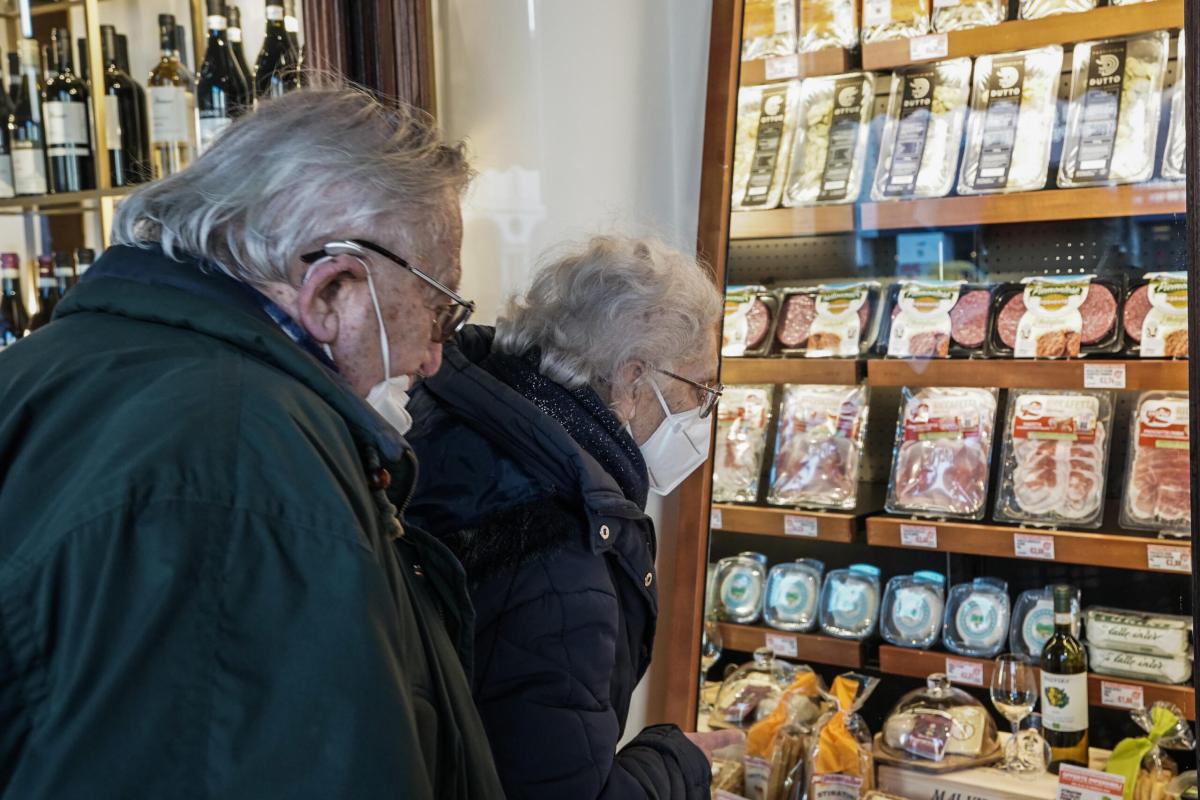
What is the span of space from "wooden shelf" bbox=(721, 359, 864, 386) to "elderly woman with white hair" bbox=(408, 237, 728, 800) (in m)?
0.70

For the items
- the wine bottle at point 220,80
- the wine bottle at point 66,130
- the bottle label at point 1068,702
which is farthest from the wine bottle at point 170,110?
the bottle label at point 1068,702

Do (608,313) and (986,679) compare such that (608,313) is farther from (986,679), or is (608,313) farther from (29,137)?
(29,137)

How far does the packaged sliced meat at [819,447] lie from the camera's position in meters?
2.80

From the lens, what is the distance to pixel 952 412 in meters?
2.72

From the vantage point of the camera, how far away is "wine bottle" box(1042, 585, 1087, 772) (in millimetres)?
2391

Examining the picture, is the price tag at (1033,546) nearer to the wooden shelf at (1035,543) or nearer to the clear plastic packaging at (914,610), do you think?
the wooden shelf at (1035,543)

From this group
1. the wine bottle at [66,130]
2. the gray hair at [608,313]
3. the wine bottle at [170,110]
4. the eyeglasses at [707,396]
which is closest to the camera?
the gray hair at [608,313]

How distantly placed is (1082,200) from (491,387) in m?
1.38

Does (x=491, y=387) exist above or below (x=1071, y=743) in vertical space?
above

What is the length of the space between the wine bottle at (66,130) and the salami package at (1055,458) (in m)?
2.57

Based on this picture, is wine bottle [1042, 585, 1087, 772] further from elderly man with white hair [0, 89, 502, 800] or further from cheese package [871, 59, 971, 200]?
elderly man with white hair [0, 89, 502, 800]

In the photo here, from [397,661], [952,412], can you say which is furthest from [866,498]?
[397,661]

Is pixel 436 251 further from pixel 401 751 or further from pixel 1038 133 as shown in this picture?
pixel 1038 133

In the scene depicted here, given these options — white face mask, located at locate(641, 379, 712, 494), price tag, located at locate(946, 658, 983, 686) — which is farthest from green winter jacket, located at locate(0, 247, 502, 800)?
price tag, located at locate(946, 658, 983, 686)
